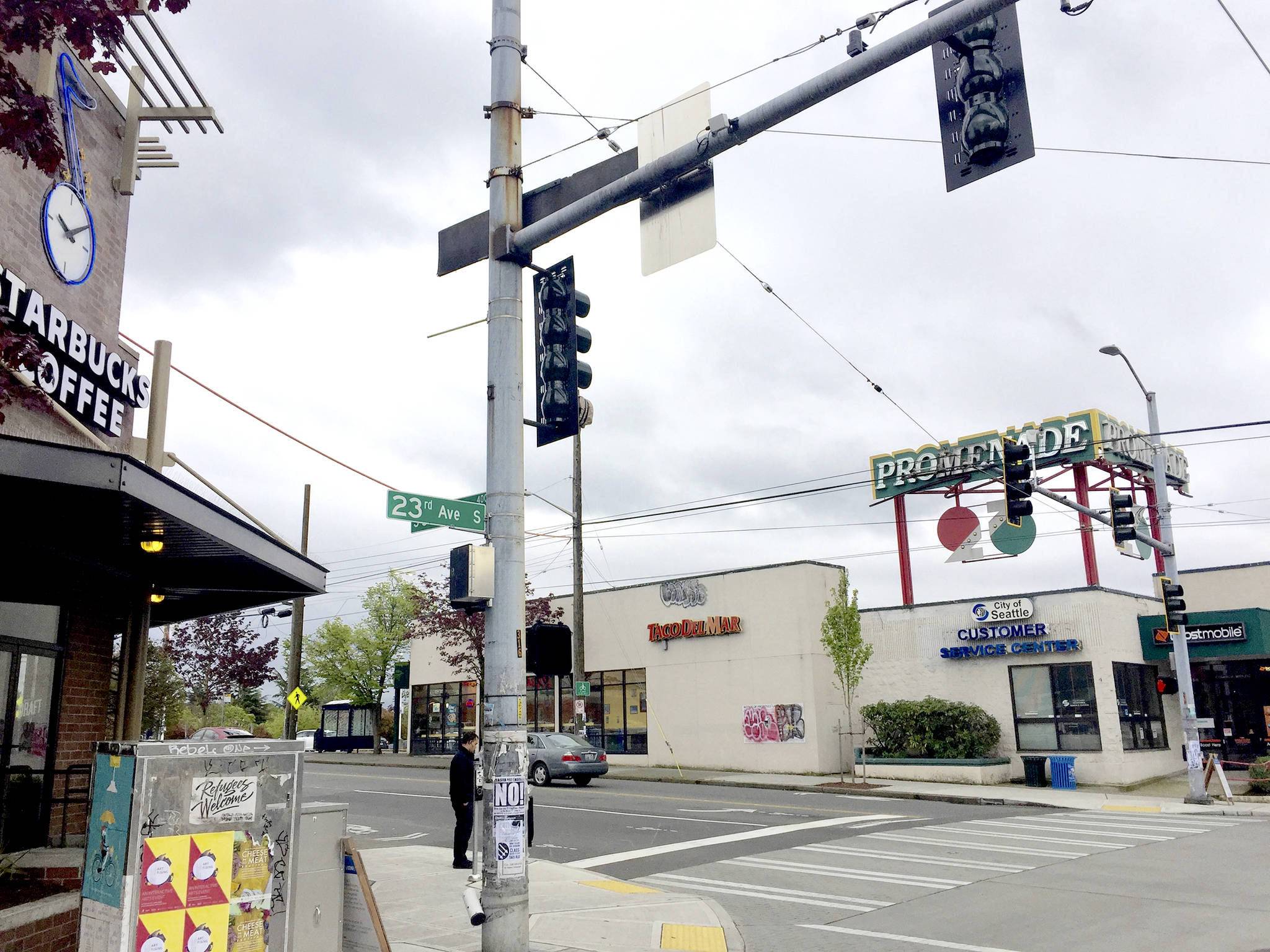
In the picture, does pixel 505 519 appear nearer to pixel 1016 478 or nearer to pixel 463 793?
pixel 463 793

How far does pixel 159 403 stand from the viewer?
35.5 ft

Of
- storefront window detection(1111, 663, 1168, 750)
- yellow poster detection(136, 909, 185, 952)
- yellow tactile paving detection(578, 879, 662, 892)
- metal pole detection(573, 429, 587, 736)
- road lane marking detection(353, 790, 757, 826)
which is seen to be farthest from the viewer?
metal pole detection(573, 429, 587, 736)

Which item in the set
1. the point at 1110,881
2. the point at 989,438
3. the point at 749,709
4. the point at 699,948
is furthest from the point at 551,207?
the point at 989,438

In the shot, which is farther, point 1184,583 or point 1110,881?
point 1184,583

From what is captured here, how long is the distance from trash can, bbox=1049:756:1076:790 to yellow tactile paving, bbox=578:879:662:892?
56.1 ft

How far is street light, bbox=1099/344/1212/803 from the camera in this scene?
21580 mm

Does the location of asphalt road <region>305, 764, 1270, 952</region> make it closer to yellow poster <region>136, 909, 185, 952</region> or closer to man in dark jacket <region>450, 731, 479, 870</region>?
man in dark jacket <region>450, 731, 479, 870</region>

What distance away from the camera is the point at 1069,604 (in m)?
27.2

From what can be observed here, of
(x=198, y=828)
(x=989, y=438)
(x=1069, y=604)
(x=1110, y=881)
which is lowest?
(x=1110, y=881)

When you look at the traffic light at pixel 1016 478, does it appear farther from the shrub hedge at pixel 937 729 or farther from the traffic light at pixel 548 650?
the shrub hedge at pixel 937 729

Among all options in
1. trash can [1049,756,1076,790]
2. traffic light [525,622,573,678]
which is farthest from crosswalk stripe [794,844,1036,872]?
trash can [1049,756,1076,790]

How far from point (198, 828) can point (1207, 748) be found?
3253cm

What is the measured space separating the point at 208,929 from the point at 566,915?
17.4 ft

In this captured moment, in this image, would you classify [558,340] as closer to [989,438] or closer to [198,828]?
[198,828]
